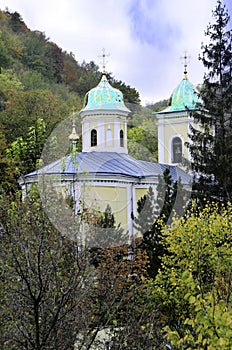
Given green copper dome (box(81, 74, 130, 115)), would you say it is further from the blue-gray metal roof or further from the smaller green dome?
the smaller green dome

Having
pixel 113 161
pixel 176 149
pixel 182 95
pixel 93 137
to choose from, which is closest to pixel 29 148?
pixel 93 137

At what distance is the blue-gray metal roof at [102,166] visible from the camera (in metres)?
21.8

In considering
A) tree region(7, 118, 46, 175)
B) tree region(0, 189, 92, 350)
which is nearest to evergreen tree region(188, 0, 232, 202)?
tree region(7, 118, 46, 175)

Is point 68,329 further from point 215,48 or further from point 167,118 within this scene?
point 167,118

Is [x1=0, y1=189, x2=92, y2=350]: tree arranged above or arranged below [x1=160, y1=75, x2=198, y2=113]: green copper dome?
below

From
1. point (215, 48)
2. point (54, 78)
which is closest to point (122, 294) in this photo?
point (215, 48)

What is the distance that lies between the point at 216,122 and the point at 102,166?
4.58 metres

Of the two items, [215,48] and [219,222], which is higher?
[215,48]

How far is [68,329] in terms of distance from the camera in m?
7.30

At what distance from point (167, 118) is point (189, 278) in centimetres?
2498

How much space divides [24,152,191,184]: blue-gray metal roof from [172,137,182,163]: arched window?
5347 millimetres

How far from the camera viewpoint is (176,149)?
3127 centimetres

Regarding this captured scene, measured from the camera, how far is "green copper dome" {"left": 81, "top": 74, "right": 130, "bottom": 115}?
27.1 m

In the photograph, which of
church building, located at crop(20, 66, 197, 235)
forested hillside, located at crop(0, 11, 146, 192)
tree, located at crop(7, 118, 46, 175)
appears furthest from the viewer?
forested hillside, located at crop(0, 11, 146, 192)
